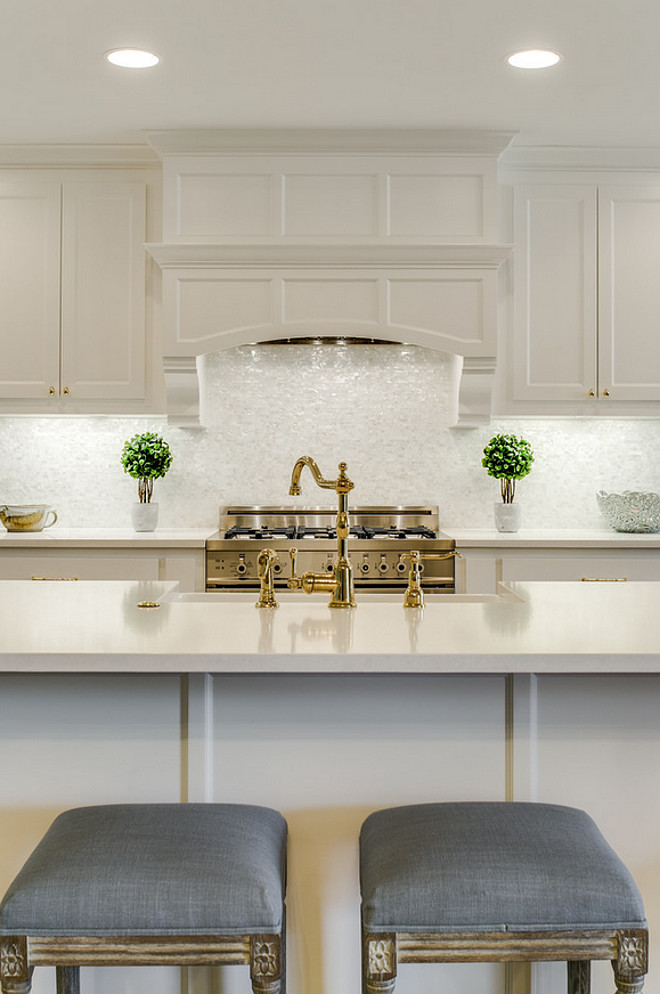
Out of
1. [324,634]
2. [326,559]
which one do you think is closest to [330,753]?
[324,634]

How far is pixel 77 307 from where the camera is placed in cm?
386

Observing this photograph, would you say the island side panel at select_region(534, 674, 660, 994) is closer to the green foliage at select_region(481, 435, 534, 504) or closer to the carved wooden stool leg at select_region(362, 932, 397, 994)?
the carved wooden stool leg at select_region(362, 932, 397, 994)

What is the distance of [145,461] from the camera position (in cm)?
400

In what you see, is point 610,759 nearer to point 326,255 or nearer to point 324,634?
point 324,634

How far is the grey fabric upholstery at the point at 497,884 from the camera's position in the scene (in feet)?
4.31

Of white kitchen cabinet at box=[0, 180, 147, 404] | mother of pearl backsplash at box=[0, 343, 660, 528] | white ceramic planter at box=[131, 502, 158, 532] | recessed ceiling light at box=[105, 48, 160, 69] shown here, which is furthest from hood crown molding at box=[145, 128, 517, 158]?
white ceramic planter at box=[131, 502, 158, 532]

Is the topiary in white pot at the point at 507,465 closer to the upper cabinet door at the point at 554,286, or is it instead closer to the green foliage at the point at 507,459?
the green foliage at the point at 507,459

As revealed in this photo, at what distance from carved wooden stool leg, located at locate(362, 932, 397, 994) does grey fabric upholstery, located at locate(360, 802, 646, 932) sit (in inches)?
0.7

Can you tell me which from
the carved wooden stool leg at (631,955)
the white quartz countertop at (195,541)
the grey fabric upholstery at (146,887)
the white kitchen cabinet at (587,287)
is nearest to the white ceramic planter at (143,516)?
the white quartz countertop at (195,541)

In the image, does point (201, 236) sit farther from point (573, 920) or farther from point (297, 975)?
point (573, 920)

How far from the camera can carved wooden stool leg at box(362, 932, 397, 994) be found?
132 cm

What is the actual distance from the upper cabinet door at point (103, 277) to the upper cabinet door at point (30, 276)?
4cm

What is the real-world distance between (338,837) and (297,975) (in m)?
0.28

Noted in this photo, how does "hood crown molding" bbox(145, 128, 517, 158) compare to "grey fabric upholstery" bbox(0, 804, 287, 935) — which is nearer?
"grey fabric upholstery" bbox(0, 804, 287, 935)
